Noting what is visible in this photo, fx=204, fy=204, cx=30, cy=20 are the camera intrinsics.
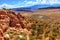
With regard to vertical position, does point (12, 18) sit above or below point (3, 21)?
below

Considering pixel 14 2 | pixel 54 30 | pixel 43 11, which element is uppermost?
pixel 14 2

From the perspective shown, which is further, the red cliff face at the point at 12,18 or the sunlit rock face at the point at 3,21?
the red cliff face at the point at 12,18

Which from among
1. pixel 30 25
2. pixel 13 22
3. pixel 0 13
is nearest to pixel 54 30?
pixel 30 25

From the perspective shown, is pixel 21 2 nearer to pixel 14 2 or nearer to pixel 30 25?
pixel 14 2

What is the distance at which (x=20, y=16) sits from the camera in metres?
12.1

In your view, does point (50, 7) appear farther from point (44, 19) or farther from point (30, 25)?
point (30, 25)

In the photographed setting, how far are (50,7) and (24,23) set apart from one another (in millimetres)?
1968

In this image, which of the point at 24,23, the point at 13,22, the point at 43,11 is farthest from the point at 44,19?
the point at 13,22

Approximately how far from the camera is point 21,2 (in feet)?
38.8

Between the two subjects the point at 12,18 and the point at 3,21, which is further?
the point at 12,18

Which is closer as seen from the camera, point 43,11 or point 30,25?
point 30,25

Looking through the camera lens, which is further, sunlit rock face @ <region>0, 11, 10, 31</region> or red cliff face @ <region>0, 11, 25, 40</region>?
red cliff face @ <region>0, 11, 25, 40</region>

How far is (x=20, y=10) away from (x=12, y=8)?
21.7 inches

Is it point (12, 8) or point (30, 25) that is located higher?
point (12, 8)
